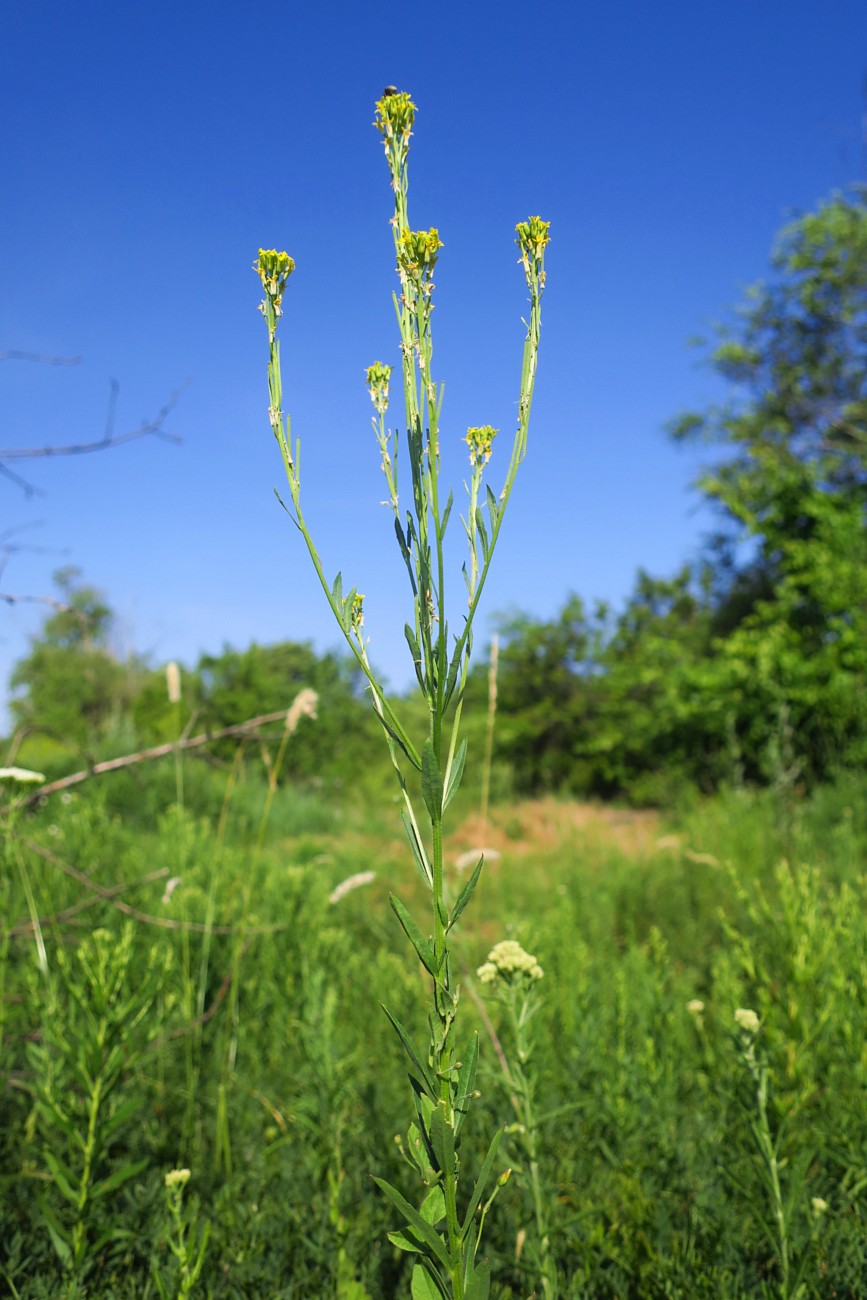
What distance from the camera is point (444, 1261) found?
990 mm

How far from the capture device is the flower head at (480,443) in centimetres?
111

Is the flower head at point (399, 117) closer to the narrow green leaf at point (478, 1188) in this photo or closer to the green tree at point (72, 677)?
the narrow green leaf at point (478, 1188)

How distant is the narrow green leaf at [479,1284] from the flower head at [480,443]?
0.92 meters

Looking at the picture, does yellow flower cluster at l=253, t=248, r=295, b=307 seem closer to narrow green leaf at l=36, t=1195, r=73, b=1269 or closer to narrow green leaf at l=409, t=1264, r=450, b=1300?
narrow green leaf at l=409, t=1264, r=450, b=1300

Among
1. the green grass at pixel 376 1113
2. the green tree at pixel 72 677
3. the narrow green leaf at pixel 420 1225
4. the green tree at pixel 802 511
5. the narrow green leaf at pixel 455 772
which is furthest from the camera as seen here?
the green tree at pixel 72 677

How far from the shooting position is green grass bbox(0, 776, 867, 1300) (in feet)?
6.22

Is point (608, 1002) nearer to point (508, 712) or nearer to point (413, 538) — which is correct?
point (413, 538)

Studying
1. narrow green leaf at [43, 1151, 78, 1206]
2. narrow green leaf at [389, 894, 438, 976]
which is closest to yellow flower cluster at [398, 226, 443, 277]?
narrow green leaf at [389, 894, 438, 976]

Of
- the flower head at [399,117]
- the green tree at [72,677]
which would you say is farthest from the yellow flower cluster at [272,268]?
the green tree at [72,677]

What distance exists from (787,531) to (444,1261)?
13.2m

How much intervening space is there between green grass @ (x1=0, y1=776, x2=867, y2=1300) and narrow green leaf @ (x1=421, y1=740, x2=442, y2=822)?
31.9 inches

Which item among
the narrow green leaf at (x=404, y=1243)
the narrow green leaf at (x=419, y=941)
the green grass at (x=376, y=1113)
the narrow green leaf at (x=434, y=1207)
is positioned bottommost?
the green grass at (x=376, y=1113)

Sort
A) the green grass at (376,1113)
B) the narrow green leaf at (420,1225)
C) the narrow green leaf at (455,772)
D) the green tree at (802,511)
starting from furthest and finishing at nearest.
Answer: the green tree at (802,511) < the green grass at (376,1113) < the narrow green leaf at (455,772) < the narrow green leaf at (420,1225)

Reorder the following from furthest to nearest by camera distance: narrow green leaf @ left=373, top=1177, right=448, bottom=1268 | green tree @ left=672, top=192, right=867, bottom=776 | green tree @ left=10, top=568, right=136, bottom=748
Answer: green tree @ left=10, top=568, right=136, bottom=748 < green tree @ left=672, top=192, right=867, bottom=776 < narrow green leaf @ left=373, top=1177, right=448, bottom=1268
